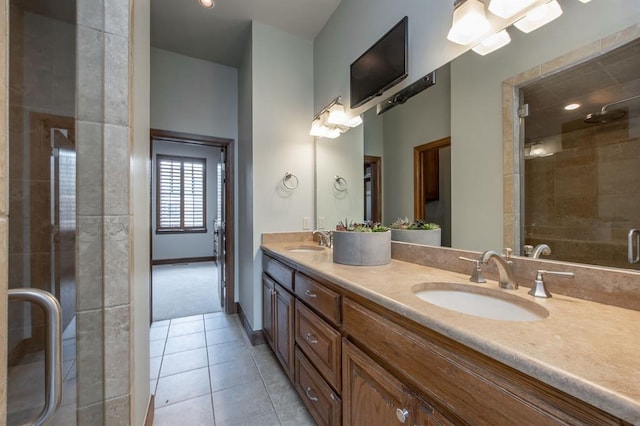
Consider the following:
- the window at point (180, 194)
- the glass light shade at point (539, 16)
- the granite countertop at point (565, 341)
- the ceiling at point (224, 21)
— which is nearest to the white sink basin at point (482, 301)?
the granite countertop at point (565, 341)

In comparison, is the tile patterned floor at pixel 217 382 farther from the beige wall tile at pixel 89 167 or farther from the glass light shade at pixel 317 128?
the glass light shade at pixel 317 128

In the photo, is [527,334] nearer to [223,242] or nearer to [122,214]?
[122,214]

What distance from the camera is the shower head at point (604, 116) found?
849mm

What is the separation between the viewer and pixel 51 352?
0.57 m

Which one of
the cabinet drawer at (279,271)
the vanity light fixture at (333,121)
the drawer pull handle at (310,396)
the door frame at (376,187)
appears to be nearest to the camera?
the drawer pull handle at (310,396)

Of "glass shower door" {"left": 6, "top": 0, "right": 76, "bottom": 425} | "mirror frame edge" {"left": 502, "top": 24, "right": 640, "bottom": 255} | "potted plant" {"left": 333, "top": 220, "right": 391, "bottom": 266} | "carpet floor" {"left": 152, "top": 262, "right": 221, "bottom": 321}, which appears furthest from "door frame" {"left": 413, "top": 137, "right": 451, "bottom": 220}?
"carpet floor" {"left": 152, "top": 262, "right": 221, "bottom": 321}

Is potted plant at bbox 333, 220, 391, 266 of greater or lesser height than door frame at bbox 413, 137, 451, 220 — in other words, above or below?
below

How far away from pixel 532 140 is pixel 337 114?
4.89ft

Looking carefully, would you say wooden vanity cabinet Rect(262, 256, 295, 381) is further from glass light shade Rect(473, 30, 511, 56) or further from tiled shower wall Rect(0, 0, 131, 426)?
glass light shade Rect(473, 30, 511, 56)

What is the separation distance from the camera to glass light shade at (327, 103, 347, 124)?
7.42ft

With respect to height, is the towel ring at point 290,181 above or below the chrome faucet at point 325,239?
above

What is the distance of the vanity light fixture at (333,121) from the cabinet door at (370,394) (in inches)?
68.3

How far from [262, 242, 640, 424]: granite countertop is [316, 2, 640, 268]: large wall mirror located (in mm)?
234

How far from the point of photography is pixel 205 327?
275cm
